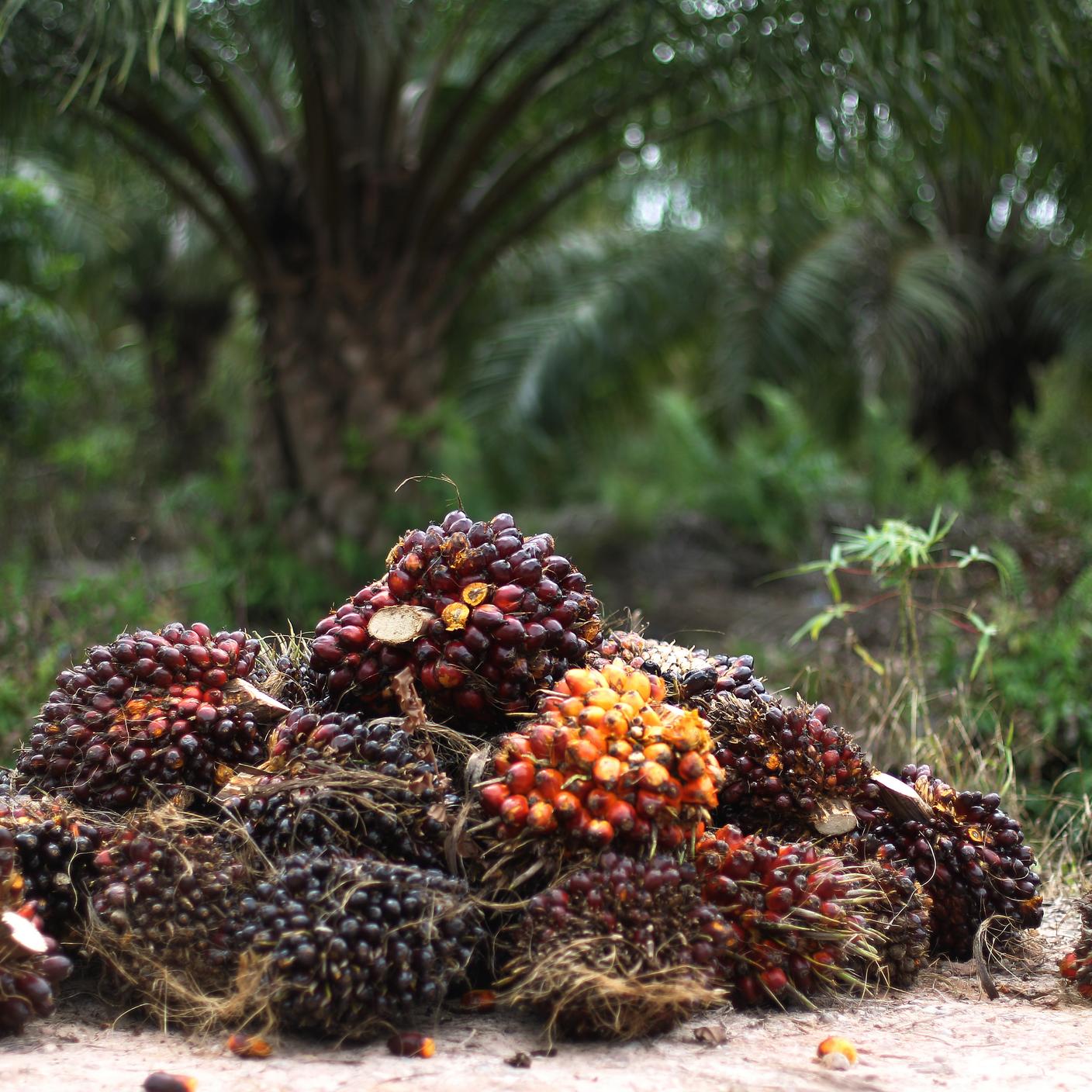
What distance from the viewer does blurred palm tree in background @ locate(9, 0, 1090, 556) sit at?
15.6 feet

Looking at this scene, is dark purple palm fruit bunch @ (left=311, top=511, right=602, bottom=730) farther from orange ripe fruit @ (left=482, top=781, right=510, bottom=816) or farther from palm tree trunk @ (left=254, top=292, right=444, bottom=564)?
palm tree trunk @ (left=254, top=292, right=444, bottom=564)

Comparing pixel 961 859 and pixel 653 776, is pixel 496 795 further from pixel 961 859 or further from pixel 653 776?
pixel 961 859

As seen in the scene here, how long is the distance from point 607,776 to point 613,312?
753 centimetres

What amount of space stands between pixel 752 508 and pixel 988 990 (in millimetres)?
5304

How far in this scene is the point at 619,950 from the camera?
172 cm

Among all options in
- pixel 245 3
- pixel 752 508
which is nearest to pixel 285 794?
pixel 245 3

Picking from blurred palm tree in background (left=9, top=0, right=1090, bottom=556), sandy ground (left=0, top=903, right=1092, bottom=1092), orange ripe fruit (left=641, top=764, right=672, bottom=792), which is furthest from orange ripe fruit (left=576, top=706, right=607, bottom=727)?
blurred palm tree in background (left=9, top=0, right=1090, bottom=556)

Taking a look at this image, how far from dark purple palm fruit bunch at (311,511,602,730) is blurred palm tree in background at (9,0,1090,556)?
101 inches

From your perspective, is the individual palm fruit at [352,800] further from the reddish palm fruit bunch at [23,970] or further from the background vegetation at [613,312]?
the background vegetation at [613,312]

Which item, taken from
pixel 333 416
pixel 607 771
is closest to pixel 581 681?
pixel 607 771

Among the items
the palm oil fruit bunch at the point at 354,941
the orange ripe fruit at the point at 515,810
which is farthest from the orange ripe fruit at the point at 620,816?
the palm oil fruit bunch at the point at 354,941

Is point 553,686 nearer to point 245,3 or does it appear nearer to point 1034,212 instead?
point 245,3

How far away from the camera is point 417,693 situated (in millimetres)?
2066

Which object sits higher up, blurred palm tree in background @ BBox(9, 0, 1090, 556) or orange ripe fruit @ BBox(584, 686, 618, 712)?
blurred palm tree in background @ BBox(9, 0, 1090, 556)
